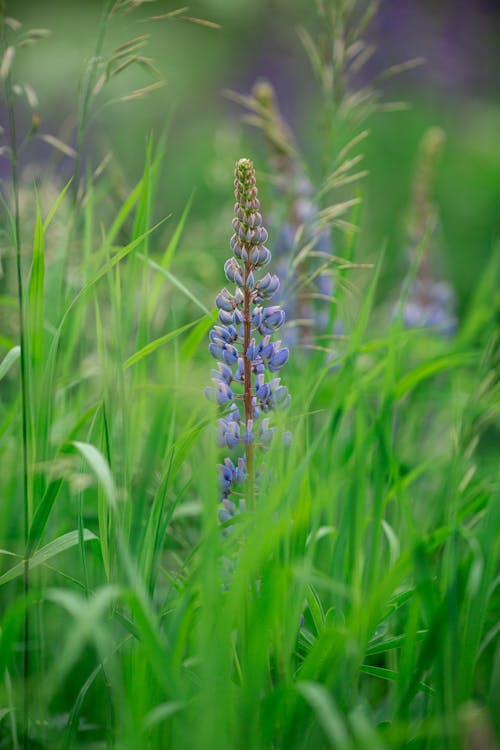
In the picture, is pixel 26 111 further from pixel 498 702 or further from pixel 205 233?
pixel 498 702

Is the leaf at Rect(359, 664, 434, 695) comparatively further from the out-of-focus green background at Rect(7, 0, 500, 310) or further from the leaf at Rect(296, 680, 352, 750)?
the out-of-focus green background at Rect(7, 0, 500, 310)

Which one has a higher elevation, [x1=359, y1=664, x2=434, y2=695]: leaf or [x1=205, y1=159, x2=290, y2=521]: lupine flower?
[x1=205, y1=159, x2=290, y2=521]: lupine flower

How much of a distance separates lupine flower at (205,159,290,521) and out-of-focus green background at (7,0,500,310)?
0.97m

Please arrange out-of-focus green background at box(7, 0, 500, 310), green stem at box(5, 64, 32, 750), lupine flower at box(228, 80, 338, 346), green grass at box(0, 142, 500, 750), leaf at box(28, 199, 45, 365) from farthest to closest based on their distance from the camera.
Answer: out-of-focus green background at box(7, 0, 500, 310) < lupine flower at box(228, 80, 338, 346) < leaf at box(28, 199, 45, 365) < green stem at box(5, 64, 32, 750) < green grass at box(0, 142, 500, 750)

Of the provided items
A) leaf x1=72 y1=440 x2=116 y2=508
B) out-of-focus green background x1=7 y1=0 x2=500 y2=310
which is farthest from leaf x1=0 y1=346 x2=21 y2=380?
out-of-focus green background x1=7 y1=0 x2=500 y2=310

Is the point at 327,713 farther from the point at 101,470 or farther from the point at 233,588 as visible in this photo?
the point at 101,470

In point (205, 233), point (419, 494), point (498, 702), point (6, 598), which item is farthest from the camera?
point (205, 233)

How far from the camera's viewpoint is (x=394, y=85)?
7816mm

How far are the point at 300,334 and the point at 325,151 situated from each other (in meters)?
0.58

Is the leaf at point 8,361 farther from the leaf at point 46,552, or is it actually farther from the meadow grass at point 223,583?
the leaf at point 46,552

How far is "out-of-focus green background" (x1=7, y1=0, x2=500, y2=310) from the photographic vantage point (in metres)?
4.47

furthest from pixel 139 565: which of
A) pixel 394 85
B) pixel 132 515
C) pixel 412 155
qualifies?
pixel 394 85

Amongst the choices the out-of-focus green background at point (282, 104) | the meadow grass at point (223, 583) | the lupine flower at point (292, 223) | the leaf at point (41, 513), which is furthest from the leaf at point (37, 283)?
the out-of-focus green background at point (282, 104)

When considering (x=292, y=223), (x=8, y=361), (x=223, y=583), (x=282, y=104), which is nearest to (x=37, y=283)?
(x=8, y=361)
